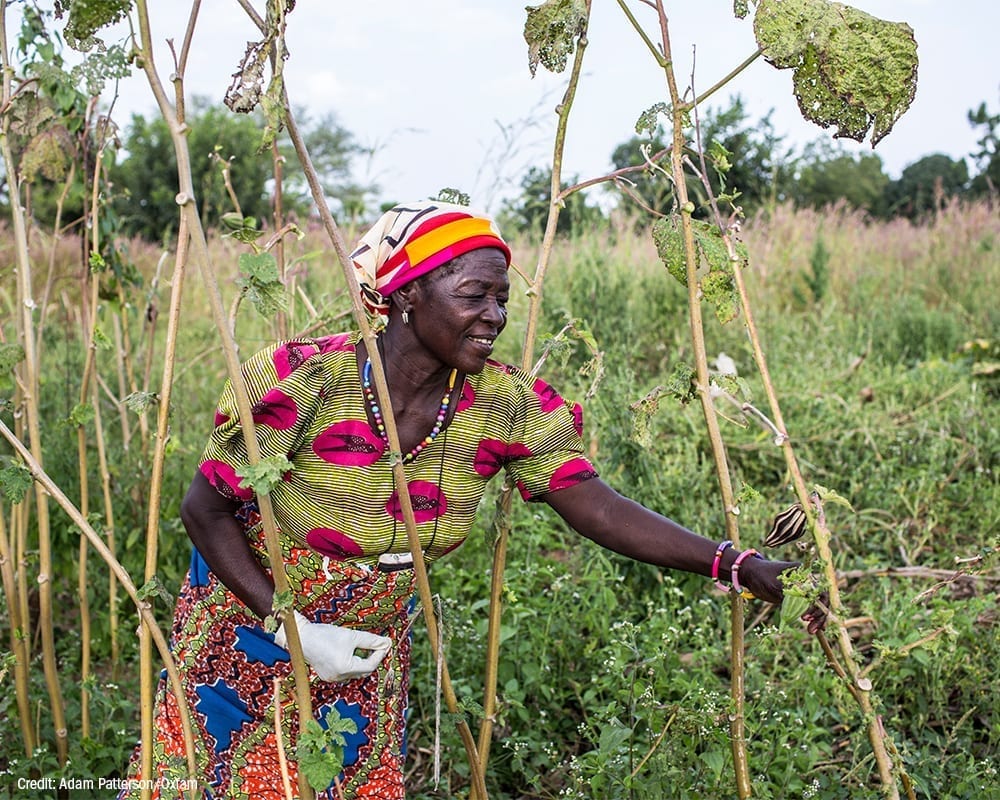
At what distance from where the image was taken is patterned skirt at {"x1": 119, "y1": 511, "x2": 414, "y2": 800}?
1979 mm

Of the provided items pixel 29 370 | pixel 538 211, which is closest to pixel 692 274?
pixel 29 370

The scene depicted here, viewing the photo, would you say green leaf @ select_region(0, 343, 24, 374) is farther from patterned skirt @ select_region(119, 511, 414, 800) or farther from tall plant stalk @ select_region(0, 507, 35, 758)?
patterned skirt @ select_region(119, 511, 414, 800)

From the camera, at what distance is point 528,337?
1814 millimetres

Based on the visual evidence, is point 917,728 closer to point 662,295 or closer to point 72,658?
point 72,658

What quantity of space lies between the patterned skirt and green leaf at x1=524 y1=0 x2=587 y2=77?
3.21ft

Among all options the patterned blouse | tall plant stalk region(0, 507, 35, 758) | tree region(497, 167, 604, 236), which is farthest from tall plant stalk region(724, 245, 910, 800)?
tree region(497, 167, 604, 236)

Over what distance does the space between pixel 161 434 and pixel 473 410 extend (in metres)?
0.58

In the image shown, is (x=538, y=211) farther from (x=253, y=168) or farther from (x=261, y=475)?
(x=253, y=168)

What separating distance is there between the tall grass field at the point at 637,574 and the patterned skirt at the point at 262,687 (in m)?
0.17

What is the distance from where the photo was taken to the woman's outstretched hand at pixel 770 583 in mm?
1563

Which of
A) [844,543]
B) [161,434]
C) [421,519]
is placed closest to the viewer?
[161,434]

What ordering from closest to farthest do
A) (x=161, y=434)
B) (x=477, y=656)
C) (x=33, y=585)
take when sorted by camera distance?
(x=161, y=434) → (x=477, y=656) → (x=33, y=585)

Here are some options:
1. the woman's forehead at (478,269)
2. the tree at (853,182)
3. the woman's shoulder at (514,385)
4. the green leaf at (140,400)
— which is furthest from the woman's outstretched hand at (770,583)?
the tree at (853,182)

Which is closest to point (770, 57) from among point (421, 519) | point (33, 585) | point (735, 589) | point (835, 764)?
point (735, 589)
